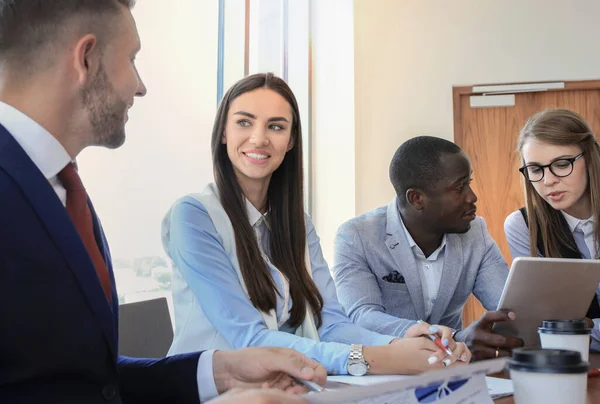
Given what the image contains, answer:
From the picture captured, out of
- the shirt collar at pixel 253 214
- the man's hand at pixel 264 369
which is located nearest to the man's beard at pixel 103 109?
the man's hand at pixel 264 369

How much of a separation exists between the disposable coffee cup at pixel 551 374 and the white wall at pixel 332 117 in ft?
11.2

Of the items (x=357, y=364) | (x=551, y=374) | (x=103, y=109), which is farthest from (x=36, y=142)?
(x=357, y=364)

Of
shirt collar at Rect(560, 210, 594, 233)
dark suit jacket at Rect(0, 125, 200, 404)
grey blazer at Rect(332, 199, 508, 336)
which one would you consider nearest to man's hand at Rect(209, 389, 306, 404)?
dark suit jacket at Rect(0, 125, 200, 404)

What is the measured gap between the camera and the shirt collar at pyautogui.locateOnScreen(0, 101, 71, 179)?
3.01 feet

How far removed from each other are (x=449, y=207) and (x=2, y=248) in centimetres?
176

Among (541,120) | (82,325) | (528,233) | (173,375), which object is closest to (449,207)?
(528,233)

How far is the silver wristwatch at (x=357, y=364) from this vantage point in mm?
1479

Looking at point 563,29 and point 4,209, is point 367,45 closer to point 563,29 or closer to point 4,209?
point 563,29

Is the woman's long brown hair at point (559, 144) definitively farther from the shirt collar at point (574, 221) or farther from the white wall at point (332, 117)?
the white wall at point (332, 117)

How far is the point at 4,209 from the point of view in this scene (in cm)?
83

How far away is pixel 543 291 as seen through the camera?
1.64m

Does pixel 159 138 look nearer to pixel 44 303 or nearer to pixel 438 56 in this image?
pixel 44 303

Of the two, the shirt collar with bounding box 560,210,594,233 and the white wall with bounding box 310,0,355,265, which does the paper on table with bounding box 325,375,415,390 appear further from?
the white wall with bounding box 310,0,355,265

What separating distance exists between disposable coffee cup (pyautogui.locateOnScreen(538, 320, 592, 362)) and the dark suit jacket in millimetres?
832
